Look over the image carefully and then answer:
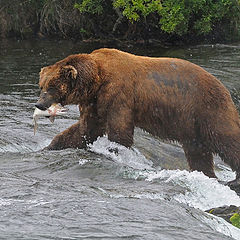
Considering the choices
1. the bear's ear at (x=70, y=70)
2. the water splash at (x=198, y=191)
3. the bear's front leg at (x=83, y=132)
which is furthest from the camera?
the bear's front leg at (x=83, y=132)

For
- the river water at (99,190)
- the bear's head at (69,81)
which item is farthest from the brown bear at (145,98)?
the river water at (99,190)

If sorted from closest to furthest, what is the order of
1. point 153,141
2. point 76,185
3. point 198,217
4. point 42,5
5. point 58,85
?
point 198,217, point 76,185, point 58,85, point 153,141, point 42,5

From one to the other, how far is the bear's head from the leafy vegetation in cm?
1118

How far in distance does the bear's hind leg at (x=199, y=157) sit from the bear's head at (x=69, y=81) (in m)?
1.33

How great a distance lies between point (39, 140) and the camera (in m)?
8.18

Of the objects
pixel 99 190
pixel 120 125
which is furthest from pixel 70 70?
pixel 99 190

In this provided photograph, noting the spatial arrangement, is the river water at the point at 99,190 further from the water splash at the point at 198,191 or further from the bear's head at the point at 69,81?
the bear's head at the point at 69,81

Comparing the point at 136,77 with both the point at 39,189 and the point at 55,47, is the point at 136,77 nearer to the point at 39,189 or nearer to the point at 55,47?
the point at 39,189

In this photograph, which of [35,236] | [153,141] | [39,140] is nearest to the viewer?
[35,236]

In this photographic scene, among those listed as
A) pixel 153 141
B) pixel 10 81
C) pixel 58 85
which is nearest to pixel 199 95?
pixel 58 85

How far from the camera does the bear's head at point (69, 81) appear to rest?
6742 millimetres

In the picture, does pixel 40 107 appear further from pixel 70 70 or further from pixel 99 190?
pixel 99 190

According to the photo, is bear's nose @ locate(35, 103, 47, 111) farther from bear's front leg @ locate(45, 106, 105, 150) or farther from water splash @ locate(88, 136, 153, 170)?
water splash @ locate(88, 136, 153, 170)

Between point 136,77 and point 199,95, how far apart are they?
0.73 metres
